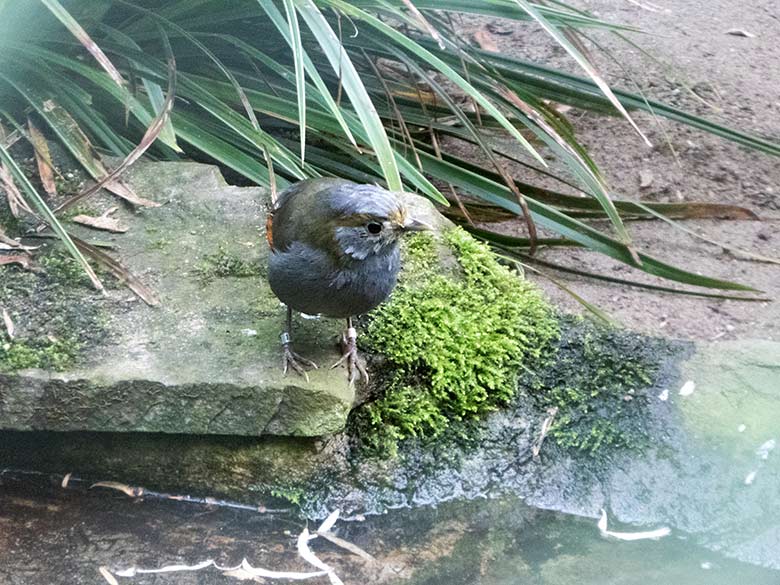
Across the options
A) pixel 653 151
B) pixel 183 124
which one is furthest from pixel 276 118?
pixel 653 151

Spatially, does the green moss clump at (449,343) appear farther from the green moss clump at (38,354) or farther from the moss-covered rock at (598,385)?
the green moss clump at (38,354)

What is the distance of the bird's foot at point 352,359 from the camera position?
304 cm

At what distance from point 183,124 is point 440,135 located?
1.40 meters

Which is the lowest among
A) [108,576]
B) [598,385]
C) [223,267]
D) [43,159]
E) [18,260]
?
[108,576]

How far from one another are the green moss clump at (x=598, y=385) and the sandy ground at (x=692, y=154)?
0.75ft

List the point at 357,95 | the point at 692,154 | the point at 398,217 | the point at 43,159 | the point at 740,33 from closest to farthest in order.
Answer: the point at 398,217 < the point at 357,95 < the point at 43,159 < the point at 692,154 < the point at 740,33

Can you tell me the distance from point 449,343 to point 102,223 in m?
1.33

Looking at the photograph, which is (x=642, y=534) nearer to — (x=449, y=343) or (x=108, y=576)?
(x=449, y=343)

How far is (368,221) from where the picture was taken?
274cm

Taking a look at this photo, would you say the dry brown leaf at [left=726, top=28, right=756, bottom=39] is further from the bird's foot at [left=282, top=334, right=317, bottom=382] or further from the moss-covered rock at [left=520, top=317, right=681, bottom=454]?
the bird's foot at [left=282, top=334, right=317, bottom=382]

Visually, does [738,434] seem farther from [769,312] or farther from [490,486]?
[769,312]

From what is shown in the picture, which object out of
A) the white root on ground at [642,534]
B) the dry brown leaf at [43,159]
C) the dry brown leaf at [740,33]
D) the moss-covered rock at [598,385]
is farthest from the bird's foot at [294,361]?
the dry brown leaf at [740,33]

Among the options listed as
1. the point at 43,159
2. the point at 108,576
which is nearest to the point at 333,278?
the point at 108,576

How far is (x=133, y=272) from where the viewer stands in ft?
10.9
